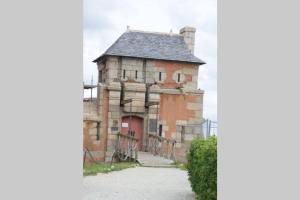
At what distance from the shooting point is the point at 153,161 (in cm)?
2023

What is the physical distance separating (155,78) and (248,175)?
71.7 feet

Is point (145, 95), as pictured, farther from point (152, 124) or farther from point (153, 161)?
point (153, 161)

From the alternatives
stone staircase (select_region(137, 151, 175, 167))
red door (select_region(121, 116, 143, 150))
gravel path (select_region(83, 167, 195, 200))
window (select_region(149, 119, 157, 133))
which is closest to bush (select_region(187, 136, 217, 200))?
gravel path (select_region(83, 167, 195, 200))

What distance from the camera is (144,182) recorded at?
46.4 feet

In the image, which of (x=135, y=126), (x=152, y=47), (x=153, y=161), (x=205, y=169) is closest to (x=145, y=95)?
(x=135, y=126)

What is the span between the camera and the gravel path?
11580 mm

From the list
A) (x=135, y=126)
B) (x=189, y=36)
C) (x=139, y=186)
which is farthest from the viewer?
(x=189, y=36)

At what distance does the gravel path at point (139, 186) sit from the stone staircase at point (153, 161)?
187 centimetres

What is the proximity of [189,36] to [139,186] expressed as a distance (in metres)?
17.5

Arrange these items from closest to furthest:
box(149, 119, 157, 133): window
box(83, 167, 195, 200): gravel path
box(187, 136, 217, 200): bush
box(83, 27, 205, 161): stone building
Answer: box(187, 136, 217, 200): bush
box(83, 167, 195, 200): gravel path
box(83, 27, 205, 161): stone building
box(149, 119, 157, 133): window

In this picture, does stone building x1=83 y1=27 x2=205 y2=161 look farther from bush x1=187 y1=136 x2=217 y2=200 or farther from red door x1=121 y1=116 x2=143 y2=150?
bush x1=187 y1=136 x2=217 y2=200

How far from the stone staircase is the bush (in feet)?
27.5

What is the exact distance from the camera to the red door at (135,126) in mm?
25219

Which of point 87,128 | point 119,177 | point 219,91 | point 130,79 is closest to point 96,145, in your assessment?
point 87,128
